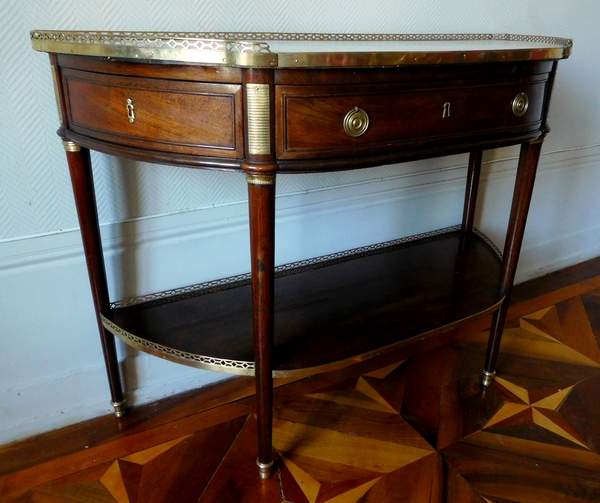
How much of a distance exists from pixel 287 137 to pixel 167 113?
14 cm

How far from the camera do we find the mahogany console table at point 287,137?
57 cm

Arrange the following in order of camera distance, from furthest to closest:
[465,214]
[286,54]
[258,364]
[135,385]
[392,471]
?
[465,214] → [135,385] → [392,471] → [258,364] → [286,54]

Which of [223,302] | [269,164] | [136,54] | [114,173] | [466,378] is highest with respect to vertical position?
[136,54]

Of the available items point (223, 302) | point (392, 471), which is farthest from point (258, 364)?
point (392, 471)

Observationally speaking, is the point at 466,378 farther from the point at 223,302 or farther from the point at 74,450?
the point at 74,450

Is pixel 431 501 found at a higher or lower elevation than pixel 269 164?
lower

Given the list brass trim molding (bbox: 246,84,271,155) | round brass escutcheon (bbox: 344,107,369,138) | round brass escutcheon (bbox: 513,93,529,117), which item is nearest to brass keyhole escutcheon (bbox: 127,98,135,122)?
brass trim molding (bbox: 246,84,271,155)

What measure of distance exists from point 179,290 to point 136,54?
49 cm

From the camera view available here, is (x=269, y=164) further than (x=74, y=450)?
No

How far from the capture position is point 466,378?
111cm

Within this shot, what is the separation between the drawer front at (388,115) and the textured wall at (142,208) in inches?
13.7

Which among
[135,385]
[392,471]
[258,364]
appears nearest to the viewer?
[258,364]

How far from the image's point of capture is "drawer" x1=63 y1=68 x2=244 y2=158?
0.58 metres

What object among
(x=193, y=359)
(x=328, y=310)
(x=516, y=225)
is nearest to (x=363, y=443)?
(x=328, y=310)
